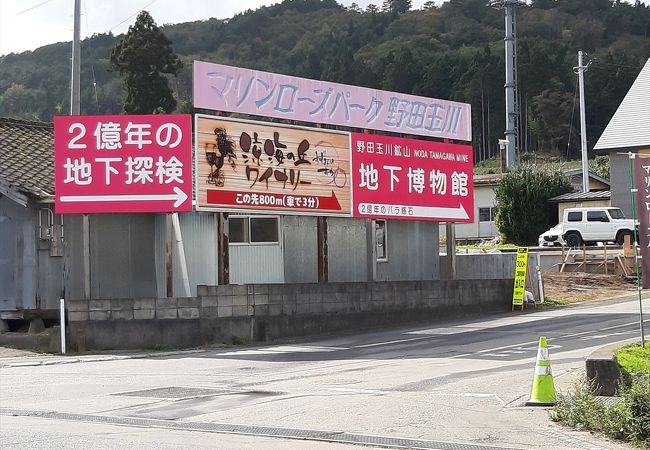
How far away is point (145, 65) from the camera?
65062 mm

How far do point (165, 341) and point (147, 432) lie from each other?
1148cm

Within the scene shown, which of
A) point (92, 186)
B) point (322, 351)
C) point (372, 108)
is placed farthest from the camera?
point (372, 108)

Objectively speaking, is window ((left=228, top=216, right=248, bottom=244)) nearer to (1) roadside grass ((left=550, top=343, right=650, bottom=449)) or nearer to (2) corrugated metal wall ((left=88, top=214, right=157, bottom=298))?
(2) corrugated metal wall ((left=88, top=214, right=157, bottom=298))

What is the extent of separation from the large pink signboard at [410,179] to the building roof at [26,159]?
7.86 meters

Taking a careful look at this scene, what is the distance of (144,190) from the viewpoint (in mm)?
22781

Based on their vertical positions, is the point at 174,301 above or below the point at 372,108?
below

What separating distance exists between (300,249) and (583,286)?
44.5ft

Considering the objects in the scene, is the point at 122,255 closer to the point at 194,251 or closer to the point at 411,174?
the point at 194,251

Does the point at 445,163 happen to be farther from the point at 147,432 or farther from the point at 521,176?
the point at 521,176

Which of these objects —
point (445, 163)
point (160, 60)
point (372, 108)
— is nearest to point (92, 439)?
point (372, 108)

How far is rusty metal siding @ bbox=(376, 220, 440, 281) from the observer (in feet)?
98.5

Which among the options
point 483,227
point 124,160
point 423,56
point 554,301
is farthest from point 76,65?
point 423,56

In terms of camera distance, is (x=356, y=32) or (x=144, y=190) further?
(x=356, y=32)

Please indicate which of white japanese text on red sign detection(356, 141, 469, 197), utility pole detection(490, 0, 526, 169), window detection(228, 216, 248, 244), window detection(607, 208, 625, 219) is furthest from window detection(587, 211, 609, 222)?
window detection(228, 216, 248, 244)
